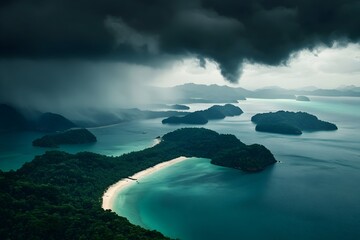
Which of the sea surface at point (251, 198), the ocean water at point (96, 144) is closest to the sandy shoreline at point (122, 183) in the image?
the sea surface at point (251, 198)

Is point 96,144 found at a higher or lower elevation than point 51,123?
lower

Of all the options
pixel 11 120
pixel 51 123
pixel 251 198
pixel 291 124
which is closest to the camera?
pixel 251 198

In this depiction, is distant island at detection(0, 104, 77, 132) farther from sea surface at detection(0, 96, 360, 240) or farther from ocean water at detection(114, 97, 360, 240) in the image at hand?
ocean water at detection(114, 97, 360, 240)

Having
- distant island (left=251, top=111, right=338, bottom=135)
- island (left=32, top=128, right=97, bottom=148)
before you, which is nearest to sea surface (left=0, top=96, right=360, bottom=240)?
island (left=32, top=128, right=97, bottom=148)

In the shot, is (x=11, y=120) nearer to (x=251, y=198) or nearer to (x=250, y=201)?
(x=251, y=198)

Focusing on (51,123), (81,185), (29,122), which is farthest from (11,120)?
(81,185)

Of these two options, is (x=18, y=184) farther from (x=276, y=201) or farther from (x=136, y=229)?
(x=276, y=201)

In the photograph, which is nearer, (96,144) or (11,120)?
(96,144)
